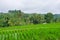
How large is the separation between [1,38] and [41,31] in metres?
3.38

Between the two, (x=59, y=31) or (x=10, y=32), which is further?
(x=59, y=31)

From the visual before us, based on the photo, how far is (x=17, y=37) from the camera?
41.7 ft

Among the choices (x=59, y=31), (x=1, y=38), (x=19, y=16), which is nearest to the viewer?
(x=1, y=38)

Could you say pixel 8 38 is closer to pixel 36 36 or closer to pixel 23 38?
pixel 23 38

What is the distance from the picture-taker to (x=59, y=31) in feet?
46.5

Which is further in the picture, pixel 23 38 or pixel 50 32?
pixel 50 32

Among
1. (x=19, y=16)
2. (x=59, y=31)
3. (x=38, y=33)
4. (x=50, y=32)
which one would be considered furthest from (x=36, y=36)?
(x=19, y=16)

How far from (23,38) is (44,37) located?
69.1 inches

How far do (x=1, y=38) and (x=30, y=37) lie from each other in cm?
222

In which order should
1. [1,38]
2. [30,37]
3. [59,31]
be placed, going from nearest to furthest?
[1,38]
[30,37]
[59,31]

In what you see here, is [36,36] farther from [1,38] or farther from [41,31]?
[1,38]

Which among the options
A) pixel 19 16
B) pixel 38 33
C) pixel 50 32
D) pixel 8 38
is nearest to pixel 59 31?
pixel 50 32

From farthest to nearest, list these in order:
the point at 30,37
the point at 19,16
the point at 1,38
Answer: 1. the point at 19,16
2. the point at 30,37
3. the point at 1,38

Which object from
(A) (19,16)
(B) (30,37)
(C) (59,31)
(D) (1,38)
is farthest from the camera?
(A) (19,16)
